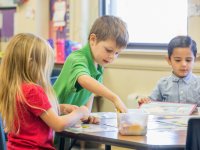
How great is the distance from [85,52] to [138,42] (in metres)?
1.56

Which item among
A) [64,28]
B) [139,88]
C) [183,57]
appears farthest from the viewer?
[64,28]

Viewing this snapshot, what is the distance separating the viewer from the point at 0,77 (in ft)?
6.27

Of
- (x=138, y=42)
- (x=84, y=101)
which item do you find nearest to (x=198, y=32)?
(x=138, y=42)

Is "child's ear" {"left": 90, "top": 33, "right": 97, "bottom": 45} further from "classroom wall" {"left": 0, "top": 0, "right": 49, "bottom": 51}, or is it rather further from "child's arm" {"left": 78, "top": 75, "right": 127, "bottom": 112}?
"classroom wall" {"left": 0, "top": 0, "right": 49, "bottom": 51}

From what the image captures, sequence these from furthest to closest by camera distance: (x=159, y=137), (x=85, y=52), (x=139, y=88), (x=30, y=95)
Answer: (x=139, y=88), (x=85, y=52), (x=30, y=95), (x=159, y=137)

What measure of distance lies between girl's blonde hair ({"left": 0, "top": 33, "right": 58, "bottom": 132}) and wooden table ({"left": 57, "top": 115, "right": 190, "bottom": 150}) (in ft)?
0.82

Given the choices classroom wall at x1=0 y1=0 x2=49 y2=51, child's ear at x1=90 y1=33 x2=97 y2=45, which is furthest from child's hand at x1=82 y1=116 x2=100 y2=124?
classroom wall at x1=0 y1=0 x2=49 y2=51

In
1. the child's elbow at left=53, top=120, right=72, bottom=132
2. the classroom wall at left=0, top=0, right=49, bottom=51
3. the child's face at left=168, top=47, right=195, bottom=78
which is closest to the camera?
the child's elbow at left=53, top=120, right=72, bottom=132

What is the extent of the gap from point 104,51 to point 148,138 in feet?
2.35

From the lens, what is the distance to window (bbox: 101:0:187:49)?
11.7 ft

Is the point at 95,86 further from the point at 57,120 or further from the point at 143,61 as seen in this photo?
the point at 143,61

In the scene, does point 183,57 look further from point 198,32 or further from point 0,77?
point 0,77

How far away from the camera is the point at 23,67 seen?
6.17 ft

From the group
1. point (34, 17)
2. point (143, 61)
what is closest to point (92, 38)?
point (143, 61)
